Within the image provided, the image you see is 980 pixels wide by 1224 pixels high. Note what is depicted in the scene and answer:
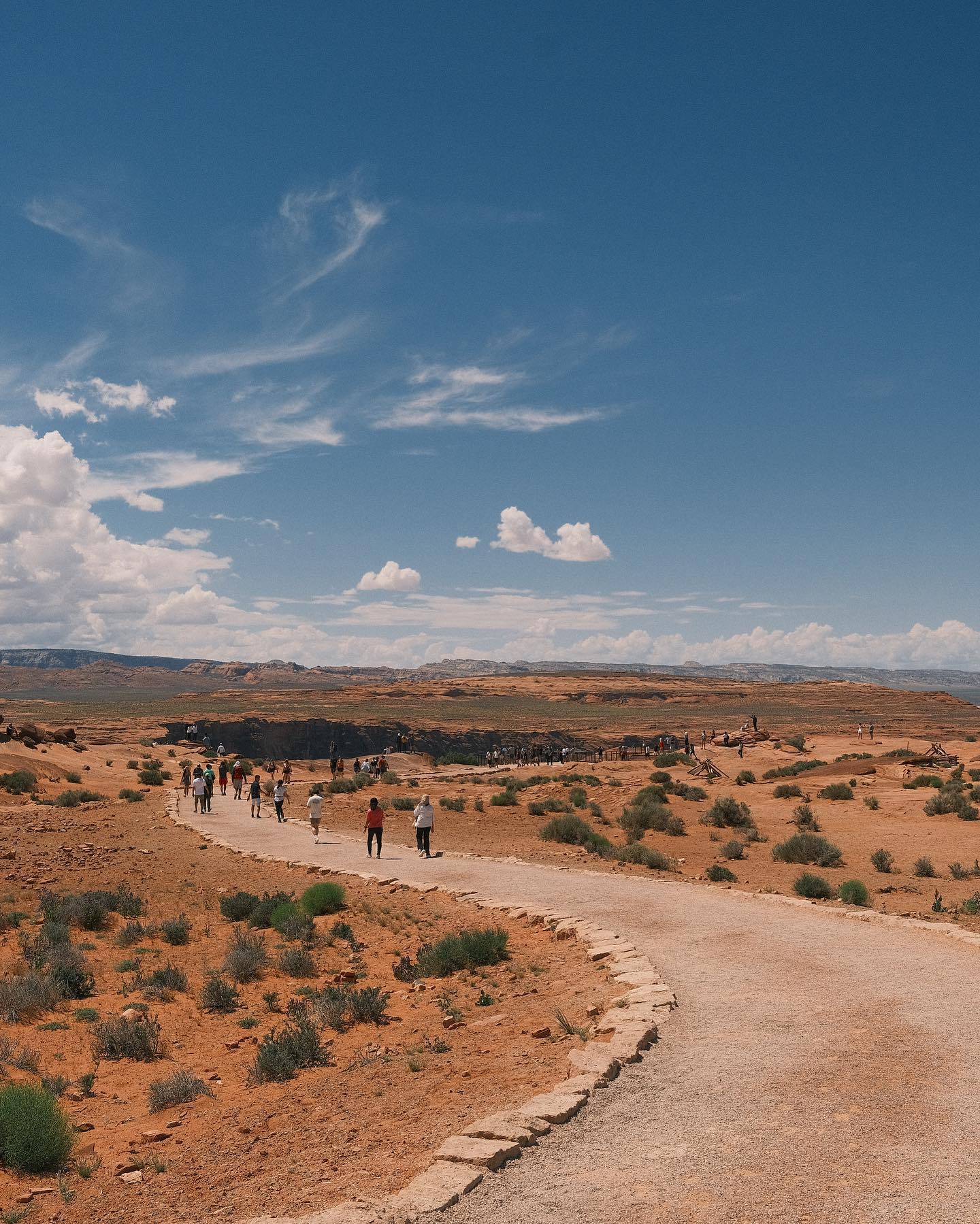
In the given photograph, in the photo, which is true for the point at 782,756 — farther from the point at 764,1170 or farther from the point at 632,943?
the point at 764,1170

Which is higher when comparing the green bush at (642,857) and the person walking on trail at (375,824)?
the person walking on trail at (375,824)

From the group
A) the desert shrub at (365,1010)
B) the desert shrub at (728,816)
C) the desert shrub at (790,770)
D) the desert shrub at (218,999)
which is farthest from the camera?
the desert shrub at (790,770)

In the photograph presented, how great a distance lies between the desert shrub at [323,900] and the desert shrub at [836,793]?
79.8 ft

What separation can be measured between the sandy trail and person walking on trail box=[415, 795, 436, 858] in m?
10.1

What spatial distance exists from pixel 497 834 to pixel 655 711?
94.9 metres

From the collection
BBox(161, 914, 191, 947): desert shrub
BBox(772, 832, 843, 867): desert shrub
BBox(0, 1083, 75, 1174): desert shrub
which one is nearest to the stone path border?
BBox(0, 1083, 75, 1174): desert shrub

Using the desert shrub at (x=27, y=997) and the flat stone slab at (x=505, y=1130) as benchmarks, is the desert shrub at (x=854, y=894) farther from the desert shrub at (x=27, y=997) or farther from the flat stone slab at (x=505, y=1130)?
the desert shrub at (x=27, y=997)

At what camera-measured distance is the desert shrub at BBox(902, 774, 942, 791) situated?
3545cm

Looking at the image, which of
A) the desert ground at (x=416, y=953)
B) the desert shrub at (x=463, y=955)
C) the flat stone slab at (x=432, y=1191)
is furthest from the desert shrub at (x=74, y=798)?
the flat stone slab at (x=432, y=1191)

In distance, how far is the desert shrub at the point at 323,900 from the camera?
15992 millimetres

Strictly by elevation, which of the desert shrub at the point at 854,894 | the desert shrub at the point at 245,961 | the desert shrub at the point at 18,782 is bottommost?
the desert shrub at the point at 18,782

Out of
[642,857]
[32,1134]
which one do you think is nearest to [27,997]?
[32,1134]

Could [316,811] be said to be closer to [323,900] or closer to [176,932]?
[323,900]

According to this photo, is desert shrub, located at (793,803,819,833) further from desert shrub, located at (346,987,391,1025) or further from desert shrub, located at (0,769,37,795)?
desert shrub, located at (0,769,37,795)
